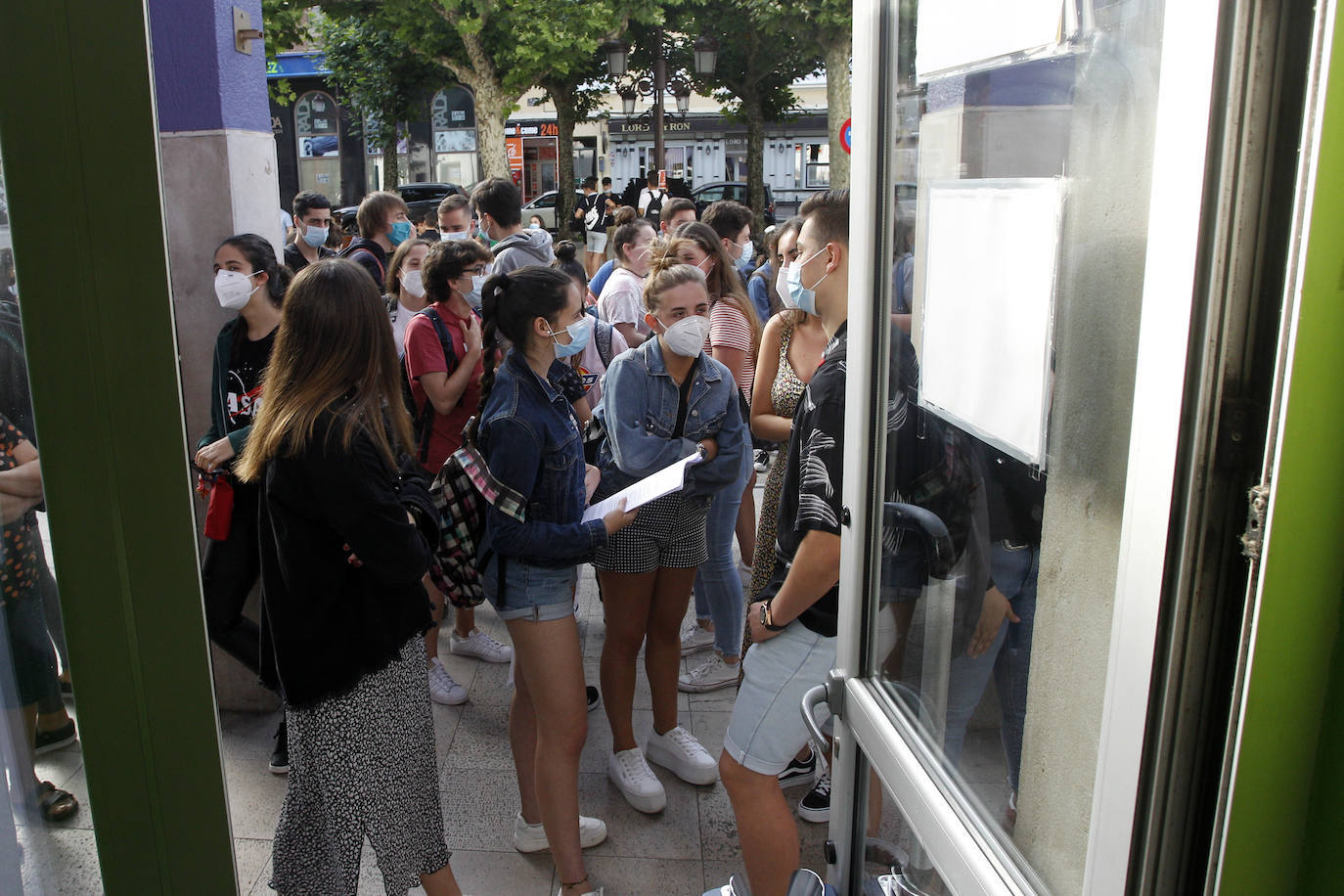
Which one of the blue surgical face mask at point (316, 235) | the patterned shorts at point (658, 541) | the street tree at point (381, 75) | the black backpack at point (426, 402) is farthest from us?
the street tree at point (381, 75)

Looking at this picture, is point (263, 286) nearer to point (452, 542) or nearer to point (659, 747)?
point (452, 542)

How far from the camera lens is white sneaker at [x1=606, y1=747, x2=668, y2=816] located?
11.2 ft

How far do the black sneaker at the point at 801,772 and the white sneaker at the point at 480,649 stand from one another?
5.02ft

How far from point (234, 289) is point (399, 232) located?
2553 millimetres

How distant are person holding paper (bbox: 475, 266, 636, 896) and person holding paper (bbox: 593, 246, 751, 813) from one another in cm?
42

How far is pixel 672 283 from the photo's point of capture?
3.40 metres

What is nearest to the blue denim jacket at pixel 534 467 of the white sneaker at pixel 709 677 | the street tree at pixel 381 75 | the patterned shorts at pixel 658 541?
the patterned shorts at pixel 658 541

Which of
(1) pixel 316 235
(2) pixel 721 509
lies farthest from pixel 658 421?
(1) pixel 316 235

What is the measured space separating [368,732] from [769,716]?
37.5 inches

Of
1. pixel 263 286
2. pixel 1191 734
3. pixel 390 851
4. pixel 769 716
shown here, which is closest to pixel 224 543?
pixel 263 286

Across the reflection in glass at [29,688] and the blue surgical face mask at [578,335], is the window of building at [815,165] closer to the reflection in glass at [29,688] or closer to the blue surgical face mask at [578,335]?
the blue surgical face mask at [578,335]

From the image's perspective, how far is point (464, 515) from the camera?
2.73 m

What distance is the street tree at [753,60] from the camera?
21.8m

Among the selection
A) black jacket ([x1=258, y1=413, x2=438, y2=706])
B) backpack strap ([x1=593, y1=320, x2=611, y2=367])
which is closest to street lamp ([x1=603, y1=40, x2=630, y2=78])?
backpack strap ([x1=593, y1=320, x2=611, y2=367])
